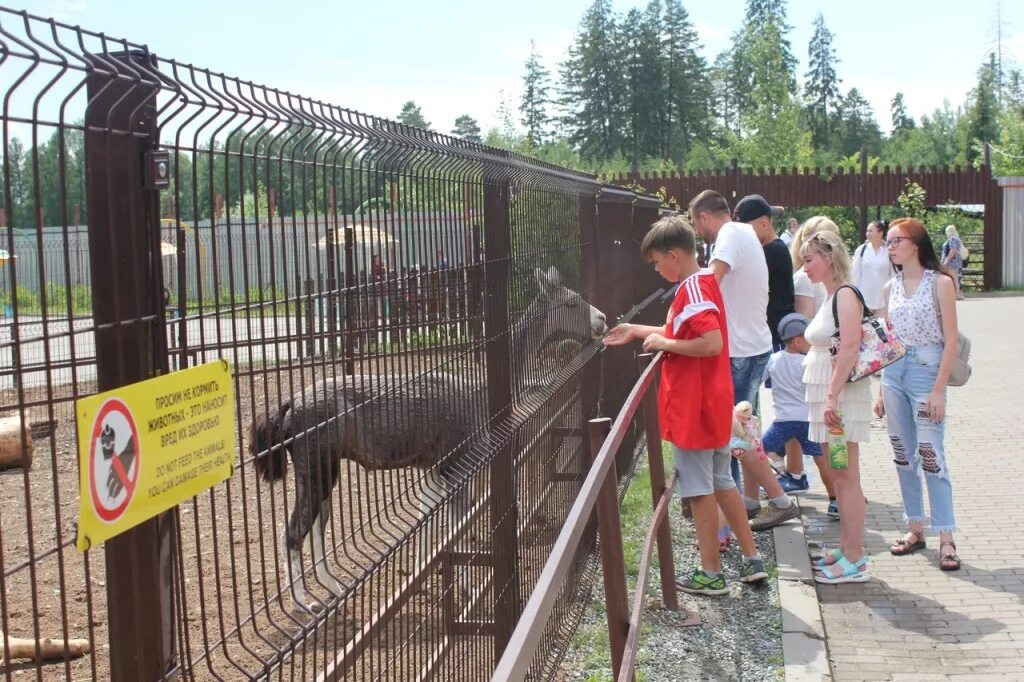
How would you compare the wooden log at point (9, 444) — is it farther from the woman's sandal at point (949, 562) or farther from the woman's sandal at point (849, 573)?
the woman's sandal at point (949, 562)

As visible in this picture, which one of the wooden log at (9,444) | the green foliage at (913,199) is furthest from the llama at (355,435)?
the green foliage at (913,199)

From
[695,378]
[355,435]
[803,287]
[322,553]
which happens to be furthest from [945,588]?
[322,553]

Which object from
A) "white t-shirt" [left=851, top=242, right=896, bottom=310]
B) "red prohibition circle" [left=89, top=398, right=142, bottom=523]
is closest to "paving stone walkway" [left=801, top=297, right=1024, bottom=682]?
"white t-shirt" [left=851, top=242, right=896, bottom=310]

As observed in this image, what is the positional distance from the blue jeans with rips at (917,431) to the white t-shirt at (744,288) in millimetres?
861

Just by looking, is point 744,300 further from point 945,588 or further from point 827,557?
point 945,588

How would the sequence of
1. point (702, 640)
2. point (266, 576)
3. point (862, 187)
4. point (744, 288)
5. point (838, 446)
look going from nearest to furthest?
point (266, 576) → point (702, 640) → point (838, 446) → point (744, 288) → point (862, 187)

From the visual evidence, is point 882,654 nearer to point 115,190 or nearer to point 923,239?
point 923,239

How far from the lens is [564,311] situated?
6.44 metres

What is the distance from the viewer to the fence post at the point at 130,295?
211cm

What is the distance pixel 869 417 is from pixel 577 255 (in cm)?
191

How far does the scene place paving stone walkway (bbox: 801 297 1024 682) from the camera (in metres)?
5.43

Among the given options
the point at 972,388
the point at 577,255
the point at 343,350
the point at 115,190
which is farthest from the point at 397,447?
the point at 972,388

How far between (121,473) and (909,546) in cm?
Result: 600

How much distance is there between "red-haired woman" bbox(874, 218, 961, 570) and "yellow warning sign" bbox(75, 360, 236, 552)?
16.8 feet
